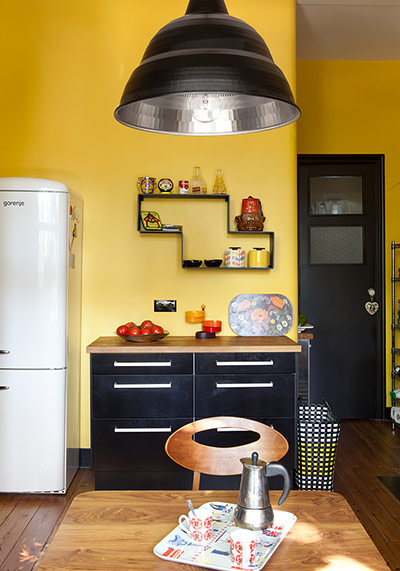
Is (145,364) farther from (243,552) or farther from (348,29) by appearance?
(348,29)

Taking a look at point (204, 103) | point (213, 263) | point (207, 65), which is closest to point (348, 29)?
point (213, 263)

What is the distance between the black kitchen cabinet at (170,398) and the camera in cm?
325

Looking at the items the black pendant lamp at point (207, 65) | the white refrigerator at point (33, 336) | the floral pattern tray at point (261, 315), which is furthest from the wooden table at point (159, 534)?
the floral pattern tray at point (261, 315)

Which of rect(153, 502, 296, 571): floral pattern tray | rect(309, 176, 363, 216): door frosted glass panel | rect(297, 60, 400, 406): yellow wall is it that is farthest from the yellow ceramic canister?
rect(153, 502, 296, 571): floral pattern tray

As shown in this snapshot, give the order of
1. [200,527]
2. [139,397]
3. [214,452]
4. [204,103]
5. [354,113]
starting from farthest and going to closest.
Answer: [354,113]
[139,397]
[214,452]
[204,103]
[200,527]

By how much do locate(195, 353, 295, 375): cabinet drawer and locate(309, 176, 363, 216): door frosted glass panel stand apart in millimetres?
2367

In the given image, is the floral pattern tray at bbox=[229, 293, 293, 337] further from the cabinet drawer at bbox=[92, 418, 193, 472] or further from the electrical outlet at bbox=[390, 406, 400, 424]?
the electrical outlet at bbox=[390, 406, 400, 424]

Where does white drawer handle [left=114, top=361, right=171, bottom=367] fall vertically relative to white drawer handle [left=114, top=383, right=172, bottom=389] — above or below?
above

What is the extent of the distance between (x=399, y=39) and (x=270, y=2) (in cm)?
149

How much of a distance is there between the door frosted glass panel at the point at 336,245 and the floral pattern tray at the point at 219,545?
4.06 m

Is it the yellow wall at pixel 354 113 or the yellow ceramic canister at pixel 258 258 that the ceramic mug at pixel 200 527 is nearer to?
the yellow ceramic canister at pixel 258 258

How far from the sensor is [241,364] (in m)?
3.27

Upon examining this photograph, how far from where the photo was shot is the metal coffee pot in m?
1.29

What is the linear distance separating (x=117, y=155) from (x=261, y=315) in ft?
5.04
